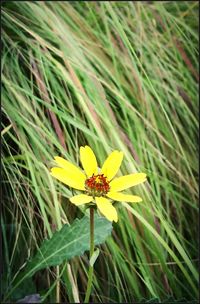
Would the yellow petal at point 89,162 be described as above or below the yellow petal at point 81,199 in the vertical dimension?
above

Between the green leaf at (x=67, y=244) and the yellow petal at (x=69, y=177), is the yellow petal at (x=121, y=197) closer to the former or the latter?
the yellow petal at (x=69, y=177)

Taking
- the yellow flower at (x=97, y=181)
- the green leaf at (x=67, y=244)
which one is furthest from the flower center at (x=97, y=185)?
the green leaf at (x=67, y=244)

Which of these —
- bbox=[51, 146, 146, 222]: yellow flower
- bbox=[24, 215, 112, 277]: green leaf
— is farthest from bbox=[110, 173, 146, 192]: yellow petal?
bbox=[24, 215, 112, 277]: green leaf

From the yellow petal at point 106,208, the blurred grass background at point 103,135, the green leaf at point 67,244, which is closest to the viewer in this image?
the yellow petal at point 106,208

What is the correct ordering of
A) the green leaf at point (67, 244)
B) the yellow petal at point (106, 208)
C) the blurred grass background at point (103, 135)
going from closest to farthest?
the yellow petal at point (106, 208) < the green leaf at point (67, 244) < the blurred grass background at point (103, 135)

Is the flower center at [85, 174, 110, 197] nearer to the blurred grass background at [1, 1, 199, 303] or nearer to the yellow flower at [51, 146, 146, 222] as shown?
the yellow flower at [51, 146, 146, 222]

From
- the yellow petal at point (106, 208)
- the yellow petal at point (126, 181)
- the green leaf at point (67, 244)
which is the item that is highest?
the yellow petal at point (126, 181)

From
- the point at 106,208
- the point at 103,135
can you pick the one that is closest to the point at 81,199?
the point at 106,208

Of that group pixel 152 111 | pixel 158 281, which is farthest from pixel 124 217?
pixel 152 111
